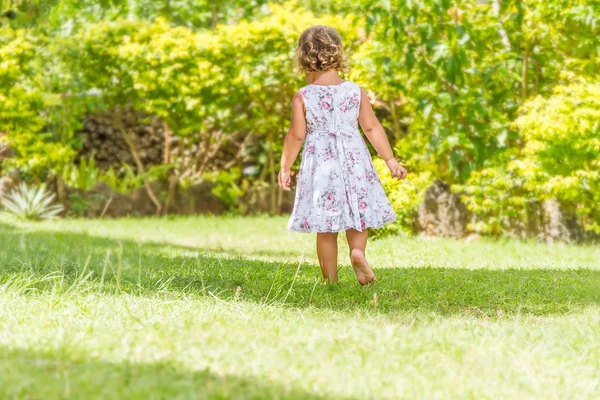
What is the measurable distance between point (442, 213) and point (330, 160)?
4.57m

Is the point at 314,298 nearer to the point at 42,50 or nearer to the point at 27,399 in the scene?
the point at 27,399

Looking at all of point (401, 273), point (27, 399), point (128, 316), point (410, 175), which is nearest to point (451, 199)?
point (410, 175)

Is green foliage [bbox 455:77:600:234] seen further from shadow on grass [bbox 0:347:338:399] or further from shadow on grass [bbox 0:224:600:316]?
shadow on grass [bbox 0:347:338:399]

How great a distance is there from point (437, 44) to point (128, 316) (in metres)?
5.42

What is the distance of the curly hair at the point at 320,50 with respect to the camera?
4.58m

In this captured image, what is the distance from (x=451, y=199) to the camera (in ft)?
29.3

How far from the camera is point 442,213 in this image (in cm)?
895

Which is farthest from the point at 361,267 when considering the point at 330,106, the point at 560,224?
the point at 560,224

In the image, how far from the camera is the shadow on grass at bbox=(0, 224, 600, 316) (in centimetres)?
413

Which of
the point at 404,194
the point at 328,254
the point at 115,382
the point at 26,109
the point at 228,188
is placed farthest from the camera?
the point at 228,188

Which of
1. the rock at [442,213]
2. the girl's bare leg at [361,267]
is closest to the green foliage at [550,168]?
the rock at [442,213]

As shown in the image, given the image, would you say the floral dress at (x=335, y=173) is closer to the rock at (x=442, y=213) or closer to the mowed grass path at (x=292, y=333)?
the mowed grass path at (x=292, y=333)

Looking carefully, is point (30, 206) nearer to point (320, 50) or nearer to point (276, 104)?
point (276, 104)

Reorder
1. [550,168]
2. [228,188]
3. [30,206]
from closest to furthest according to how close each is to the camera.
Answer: [550,168], [30,206], [228,188]
